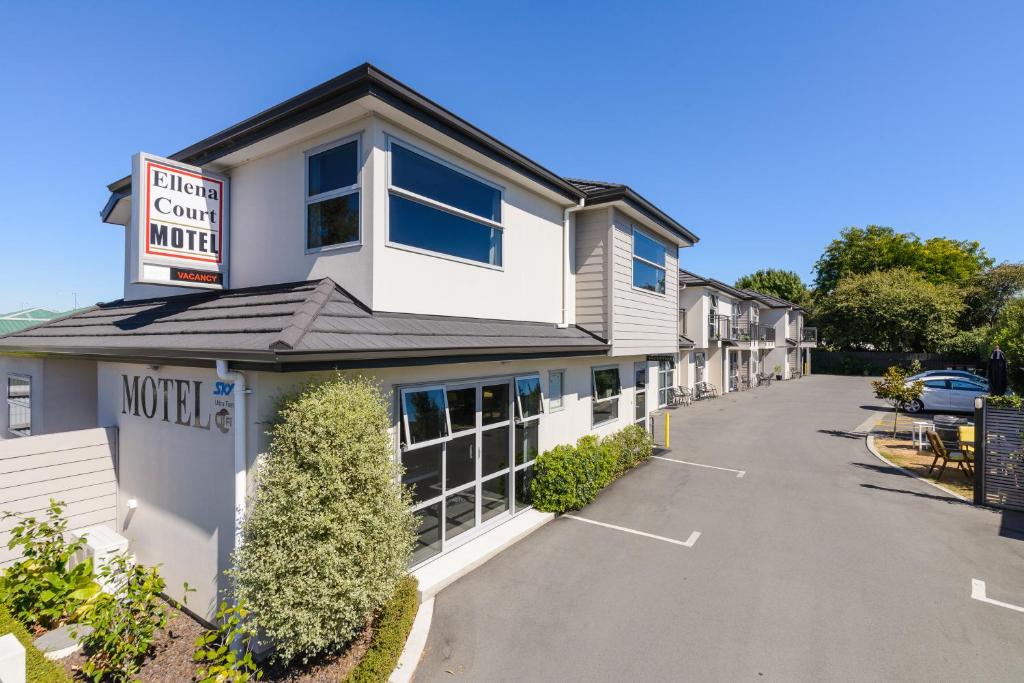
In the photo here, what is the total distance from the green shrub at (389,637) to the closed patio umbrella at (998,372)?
12867 mm

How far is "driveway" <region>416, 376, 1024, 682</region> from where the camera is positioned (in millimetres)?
4879

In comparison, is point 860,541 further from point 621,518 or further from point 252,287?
point 252,287

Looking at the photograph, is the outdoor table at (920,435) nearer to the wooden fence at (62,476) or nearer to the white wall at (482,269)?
the white wall at (482,269)

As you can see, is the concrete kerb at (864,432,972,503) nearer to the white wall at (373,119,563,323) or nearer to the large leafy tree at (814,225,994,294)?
the white wall at (373,119,563,323)

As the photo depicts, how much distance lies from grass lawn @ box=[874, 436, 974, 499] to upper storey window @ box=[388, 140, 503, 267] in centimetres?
1164

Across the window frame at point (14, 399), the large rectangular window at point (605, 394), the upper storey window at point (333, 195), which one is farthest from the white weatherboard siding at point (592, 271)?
the window frame at point (14, 399)

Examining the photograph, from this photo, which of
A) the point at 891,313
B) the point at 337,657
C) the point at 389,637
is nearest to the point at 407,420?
the point at 389,637

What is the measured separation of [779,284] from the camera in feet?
211

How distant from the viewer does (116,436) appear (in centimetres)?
690

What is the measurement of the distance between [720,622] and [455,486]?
3941 millimetres

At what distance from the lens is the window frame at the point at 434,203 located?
634cm

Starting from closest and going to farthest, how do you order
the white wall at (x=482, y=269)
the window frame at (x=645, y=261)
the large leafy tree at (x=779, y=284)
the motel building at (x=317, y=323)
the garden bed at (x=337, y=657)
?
the garden bed at (x=337, y=657), the motel building at (x=317, y=323), the white wall at (x=482, y=269), the window frame at (x=645, y=261), the large leafy tree at (x=779, y=284)

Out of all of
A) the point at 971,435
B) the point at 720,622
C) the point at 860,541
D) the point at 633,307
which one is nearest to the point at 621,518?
the point at 720,622

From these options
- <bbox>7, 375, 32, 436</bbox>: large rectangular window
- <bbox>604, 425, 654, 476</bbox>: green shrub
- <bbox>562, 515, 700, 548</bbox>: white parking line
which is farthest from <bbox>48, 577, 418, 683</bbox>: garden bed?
<bbox>7, 375, 32, 436</bbox>: large rectangular window
